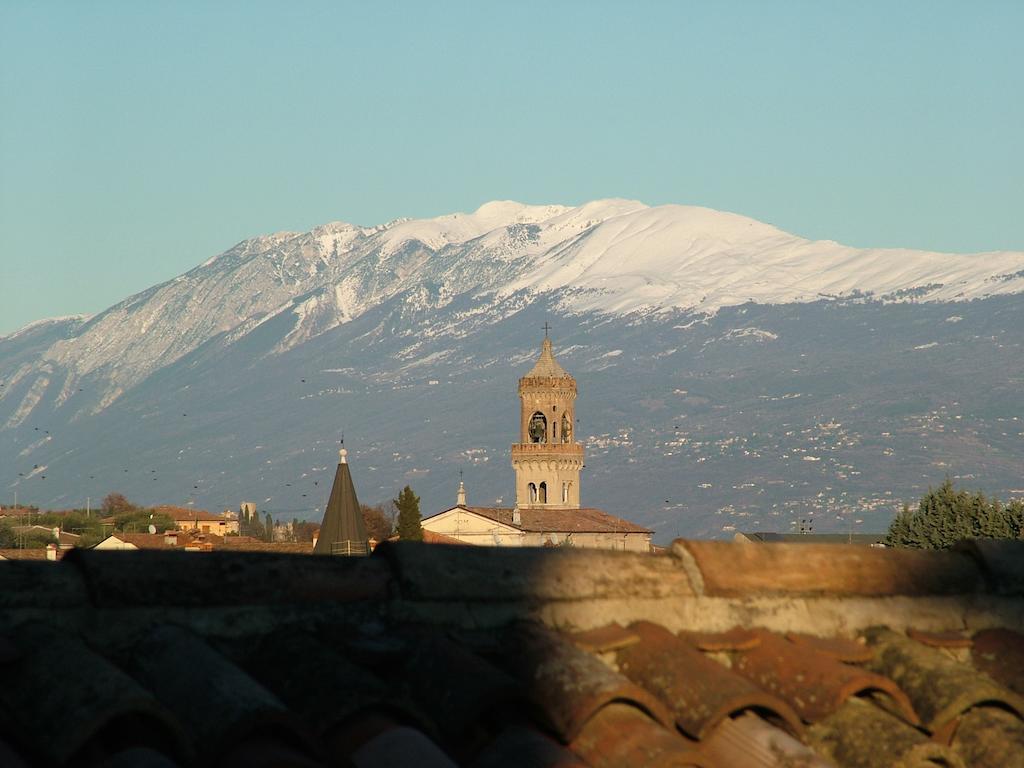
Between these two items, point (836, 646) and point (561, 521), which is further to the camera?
point (561, 521)

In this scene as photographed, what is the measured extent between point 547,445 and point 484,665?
12498cm

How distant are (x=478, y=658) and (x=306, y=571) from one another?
526 mm

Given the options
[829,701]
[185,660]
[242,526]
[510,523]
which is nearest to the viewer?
[185,660]

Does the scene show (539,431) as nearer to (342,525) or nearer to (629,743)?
(342,525)

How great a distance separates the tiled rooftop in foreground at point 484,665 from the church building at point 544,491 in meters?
118

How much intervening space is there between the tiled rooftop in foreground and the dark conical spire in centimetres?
6108

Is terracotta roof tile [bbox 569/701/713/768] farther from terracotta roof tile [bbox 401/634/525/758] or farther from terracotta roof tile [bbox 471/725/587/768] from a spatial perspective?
terracotta roof tile [bbox 401/634/525/758]

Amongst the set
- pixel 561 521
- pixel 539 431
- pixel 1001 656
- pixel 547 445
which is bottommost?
pixel 561 521

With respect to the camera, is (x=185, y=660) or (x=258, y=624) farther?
(x=258, y=624)

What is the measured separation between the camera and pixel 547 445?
5103 inches

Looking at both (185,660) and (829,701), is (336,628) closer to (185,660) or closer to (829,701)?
(185,660)

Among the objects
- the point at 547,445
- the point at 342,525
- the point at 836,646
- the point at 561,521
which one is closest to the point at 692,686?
the point at 836,646

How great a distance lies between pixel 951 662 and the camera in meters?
5.74

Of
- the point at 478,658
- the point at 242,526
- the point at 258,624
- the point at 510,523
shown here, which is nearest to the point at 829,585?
the point at 478,658
